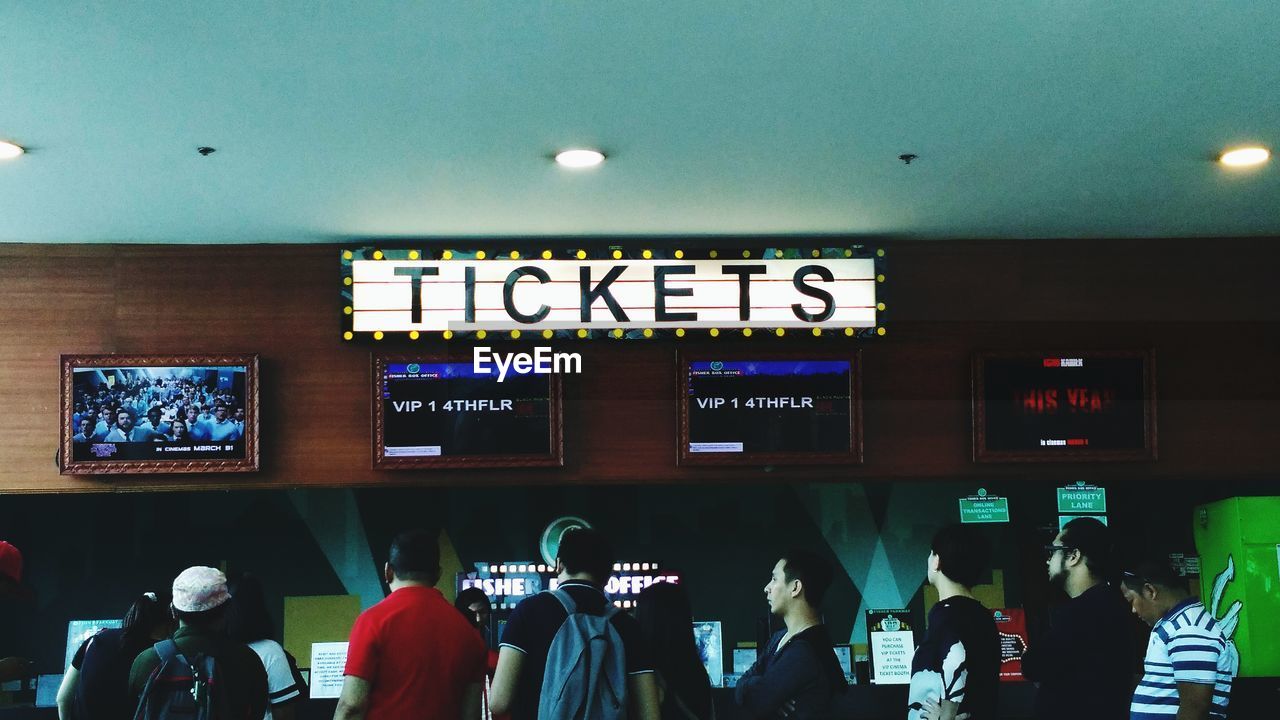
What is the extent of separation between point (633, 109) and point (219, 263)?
93.1 inches

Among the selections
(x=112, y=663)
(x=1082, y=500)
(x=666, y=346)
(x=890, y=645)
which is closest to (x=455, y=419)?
(x=666, y=346)

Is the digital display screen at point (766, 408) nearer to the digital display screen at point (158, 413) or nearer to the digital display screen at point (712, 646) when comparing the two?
the digital display screen at point (712, 646)

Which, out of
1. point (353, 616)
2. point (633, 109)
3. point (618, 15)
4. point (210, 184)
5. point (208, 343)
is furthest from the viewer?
point (353, 616)

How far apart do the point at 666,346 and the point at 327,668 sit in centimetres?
216

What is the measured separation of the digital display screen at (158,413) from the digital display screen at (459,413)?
2.03ft

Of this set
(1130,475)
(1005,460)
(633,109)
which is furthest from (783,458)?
(633,109)

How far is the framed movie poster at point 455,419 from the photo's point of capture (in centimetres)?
529

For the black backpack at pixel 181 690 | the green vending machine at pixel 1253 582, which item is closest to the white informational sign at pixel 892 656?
the green vending machine at pixel 1253 582

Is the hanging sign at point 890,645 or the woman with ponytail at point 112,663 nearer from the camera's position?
the woman with ponytail at point 112,663

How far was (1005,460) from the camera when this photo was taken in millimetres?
5406

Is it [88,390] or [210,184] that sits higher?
[210,184]

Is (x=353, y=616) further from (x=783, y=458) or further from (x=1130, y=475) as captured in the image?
(x=1130, y=475)

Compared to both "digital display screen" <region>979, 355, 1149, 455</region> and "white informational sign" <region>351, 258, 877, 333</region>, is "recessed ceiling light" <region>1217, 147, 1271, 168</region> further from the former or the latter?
"white informational sign" <region>351, 258, 877, 333</region>

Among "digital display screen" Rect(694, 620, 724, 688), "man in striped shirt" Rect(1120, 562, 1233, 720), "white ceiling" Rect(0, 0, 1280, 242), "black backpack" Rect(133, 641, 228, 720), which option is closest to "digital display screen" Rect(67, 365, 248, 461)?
"white ceiling" Rect(0, 0, 1280, 242)
